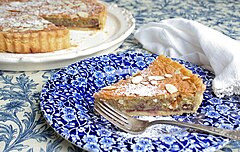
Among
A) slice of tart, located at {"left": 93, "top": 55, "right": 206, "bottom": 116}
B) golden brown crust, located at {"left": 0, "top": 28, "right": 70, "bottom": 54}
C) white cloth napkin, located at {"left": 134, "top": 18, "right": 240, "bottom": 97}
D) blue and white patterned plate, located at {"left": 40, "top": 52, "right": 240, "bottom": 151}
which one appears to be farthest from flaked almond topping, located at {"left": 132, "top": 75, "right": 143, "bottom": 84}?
golden brown crust, located at {"left": 0, "top": 28, "right": 70, "bottom": 54}

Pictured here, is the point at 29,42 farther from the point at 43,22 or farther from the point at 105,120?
the point at 105,120

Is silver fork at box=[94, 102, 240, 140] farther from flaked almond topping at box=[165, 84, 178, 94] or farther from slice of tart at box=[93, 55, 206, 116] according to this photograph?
flaked almond topping at box=[165, 84, 178, 94]

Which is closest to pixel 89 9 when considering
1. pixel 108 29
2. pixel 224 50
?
pixel 108 29

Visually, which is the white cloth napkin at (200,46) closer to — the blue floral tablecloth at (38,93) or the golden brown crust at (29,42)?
the blue floral tablecloth at (38,93)

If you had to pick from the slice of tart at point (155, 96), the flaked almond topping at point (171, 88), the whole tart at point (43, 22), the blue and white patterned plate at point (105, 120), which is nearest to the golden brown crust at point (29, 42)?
the whole tart at point (43, 22)

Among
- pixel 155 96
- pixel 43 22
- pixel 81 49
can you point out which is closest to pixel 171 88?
pixel 155 96
